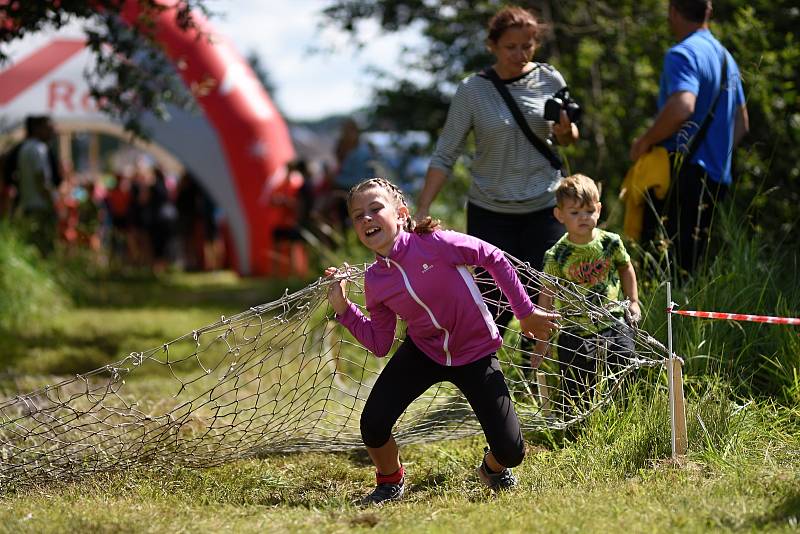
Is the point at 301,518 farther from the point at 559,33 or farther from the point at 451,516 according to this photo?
the point at 559,33

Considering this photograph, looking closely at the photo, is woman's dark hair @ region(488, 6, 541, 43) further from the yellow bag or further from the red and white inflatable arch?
the red and white inflatable arch

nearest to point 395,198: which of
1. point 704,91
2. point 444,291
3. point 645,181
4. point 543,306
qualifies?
point 444,291

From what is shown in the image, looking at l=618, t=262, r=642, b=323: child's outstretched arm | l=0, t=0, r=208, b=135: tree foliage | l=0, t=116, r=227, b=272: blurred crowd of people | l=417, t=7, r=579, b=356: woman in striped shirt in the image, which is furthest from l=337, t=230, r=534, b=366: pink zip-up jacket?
l=0, t=116, r=227, b=272: blurred crowd of people

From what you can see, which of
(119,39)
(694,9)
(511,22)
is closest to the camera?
(511,22)

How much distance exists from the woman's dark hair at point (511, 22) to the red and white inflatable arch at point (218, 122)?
30.1ft

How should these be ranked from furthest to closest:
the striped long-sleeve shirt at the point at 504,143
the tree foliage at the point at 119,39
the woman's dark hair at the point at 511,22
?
the tree foliage at the point at 119,39, the striped long-sleeve shirt at the point at 504,143, the woman's dark hair at the point at 511,22

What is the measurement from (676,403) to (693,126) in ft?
5.86

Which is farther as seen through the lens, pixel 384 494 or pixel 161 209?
pixel 161 209

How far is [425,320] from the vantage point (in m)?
3.79

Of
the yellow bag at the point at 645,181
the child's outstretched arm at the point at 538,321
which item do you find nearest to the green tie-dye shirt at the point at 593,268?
the child's outstretched arm at the point at 538,321

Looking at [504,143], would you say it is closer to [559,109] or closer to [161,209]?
[559,109]

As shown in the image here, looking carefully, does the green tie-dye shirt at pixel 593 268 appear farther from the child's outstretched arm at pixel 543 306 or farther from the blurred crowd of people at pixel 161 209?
the blurred crowd of people at pixel 161 209

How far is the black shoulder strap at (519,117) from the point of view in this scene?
484cm

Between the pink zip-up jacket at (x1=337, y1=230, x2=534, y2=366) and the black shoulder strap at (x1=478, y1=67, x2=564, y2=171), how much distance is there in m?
1.22
